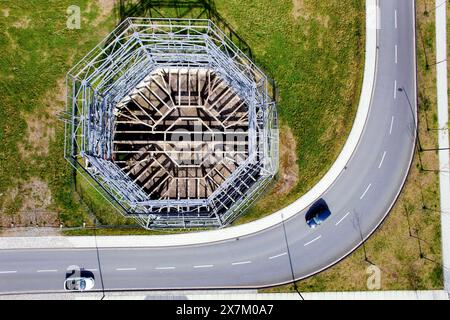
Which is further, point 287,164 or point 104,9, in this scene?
point 287,164

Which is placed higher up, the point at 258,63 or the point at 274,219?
the point at 258,63

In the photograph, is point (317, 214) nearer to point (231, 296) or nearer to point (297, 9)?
point (231, 296)

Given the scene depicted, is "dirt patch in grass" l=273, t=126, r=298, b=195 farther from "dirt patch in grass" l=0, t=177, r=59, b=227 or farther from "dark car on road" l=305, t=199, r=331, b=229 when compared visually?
"dirt patch in grass" l=0, t=177, r=59, b=227

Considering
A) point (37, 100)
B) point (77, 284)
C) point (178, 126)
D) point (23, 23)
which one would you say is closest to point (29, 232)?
point (77, 284)

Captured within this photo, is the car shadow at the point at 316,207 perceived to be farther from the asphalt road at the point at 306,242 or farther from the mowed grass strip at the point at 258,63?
the mowed grass strip at the point at 258,63

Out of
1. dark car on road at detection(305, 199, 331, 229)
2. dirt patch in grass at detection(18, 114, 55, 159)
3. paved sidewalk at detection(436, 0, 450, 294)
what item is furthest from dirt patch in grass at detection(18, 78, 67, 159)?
paved sidewalk at detection(436, 0, 450, 294)

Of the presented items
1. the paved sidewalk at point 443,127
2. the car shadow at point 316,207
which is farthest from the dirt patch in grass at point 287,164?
the paved sidewalk at point 443,127
